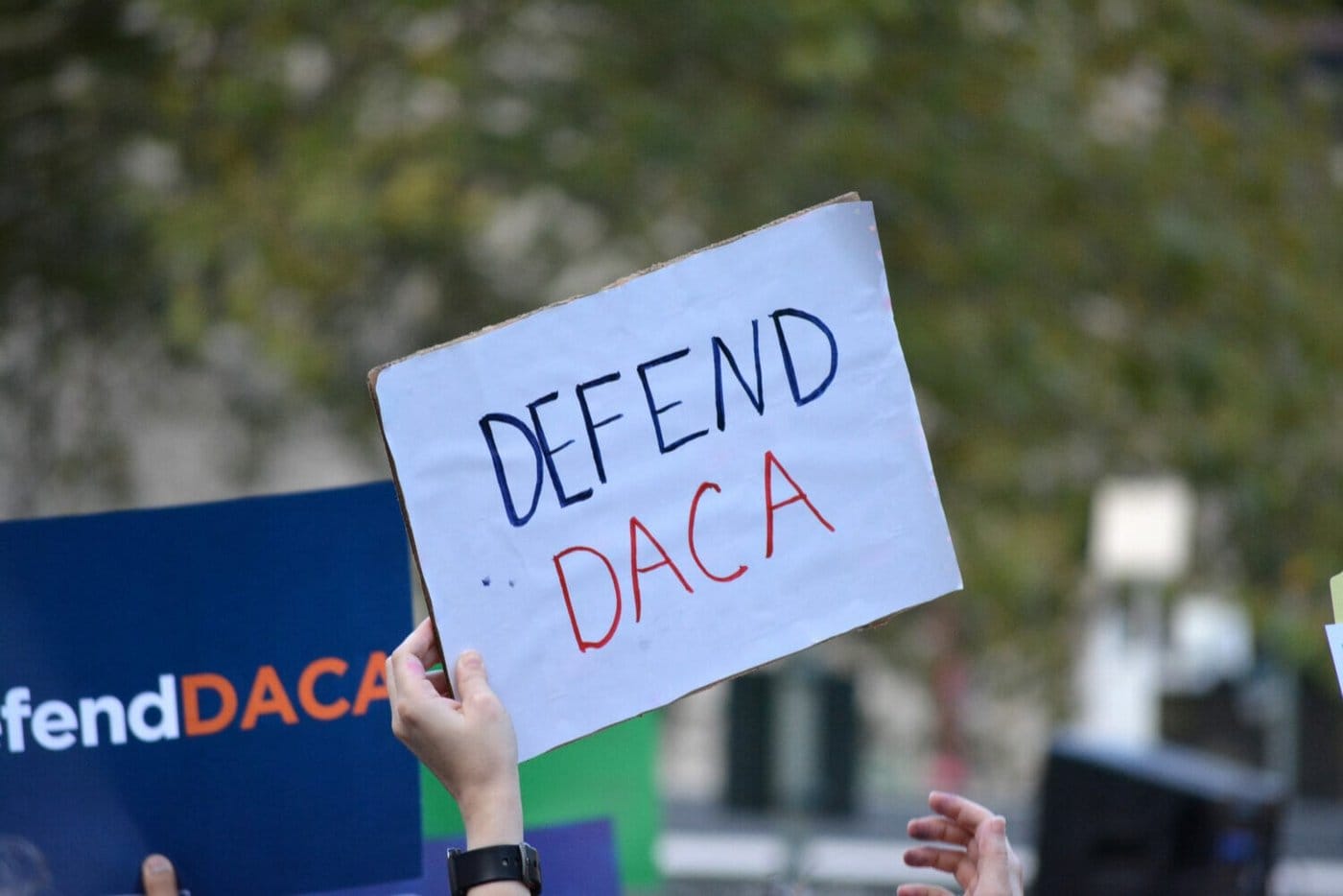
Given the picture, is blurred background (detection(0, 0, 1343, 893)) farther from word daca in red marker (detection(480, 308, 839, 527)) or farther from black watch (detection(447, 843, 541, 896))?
black watch (detection(447, 843, 541, 896))

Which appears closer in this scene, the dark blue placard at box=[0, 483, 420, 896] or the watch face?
the watch face

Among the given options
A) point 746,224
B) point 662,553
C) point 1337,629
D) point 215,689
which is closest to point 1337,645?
point 1337,629

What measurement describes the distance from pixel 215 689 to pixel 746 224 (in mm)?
5110

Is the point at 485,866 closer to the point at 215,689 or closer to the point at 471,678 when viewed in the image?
the point at 471,678

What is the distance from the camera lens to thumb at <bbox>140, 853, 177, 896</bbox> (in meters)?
2.18

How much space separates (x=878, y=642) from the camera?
1186 centimetres

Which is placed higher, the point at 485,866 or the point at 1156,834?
the point at 1156,834

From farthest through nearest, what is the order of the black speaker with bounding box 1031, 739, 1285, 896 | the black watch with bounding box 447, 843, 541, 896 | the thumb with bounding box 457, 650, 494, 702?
the black speaker with bounding box 1031, 739, 1285, 896 → the thumb with bounding box 457, 650, 494, 702 → the black watch with bounding box 447, 843, 541, 896

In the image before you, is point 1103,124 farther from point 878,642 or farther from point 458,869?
point 458,869

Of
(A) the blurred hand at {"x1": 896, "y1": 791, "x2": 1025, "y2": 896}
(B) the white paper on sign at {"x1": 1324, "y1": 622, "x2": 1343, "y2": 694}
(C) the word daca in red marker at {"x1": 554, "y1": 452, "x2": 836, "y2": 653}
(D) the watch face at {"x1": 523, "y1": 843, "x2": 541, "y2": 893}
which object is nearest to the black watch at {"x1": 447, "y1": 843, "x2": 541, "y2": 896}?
(D) the watch face at {"x1": 523, "y1": 843, "x2": 541, "y2": 893}

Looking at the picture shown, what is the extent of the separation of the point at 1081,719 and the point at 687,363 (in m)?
14.5

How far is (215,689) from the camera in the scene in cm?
225

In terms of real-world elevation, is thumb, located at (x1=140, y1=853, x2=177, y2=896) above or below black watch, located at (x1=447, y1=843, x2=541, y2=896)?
above

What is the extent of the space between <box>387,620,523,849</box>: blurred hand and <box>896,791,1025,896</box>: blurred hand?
537 mm
